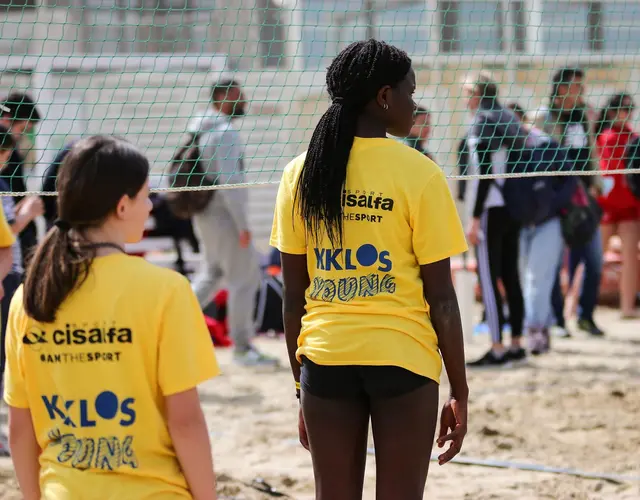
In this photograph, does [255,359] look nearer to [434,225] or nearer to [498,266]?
[498,266]

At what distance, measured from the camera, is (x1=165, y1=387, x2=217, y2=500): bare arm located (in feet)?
6.99

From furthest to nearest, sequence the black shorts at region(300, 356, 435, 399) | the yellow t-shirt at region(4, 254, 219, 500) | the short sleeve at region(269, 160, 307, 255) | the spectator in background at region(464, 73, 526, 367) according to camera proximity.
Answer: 1. the spectator in background at region(464, 73, 526, 367)
2. the short sleeve at region(269, 160, 307, 255)
3. the black shorts at region(300, 356, 435, 399)
4. the yellow t-shirt at region(4, 254, 219, 500)

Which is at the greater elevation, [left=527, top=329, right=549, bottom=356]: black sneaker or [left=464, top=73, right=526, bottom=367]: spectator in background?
[left=464, top=73, right=526, bottom=367]: spectator in background

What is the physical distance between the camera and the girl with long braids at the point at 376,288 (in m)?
2.64

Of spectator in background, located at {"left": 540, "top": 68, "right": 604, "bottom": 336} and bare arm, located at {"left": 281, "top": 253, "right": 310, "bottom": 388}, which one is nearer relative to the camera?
bare arm, located at {"left": 281, "top": 253, "right": 310, "bottom": 388}

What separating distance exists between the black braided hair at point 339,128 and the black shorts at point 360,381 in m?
0.33

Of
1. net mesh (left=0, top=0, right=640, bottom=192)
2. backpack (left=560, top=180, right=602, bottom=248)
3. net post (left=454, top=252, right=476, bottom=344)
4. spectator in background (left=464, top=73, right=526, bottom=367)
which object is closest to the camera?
spectator in background (left=464, top=73, right=526, bottom=367)

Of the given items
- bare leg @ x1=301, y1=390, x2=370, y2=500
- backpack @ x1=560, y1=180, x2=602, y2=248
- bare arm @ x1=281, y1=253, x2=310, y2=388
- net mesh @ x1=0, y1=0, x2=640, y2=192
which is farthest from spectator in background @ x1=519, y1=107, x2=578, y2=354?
bare leg @ x1=301, y1=390, x2=370, y2=500

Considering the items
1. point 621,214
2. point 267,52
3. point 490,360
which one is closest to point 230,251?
point 490,360

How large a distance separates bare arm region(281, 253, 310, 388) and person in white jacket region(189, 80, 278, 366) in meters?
4.25

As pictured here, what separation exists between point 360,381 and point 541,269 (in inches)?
212

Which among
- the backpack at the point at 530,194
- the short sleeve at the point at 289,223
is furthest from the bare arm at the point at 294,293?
the backpack at the point at 530,194

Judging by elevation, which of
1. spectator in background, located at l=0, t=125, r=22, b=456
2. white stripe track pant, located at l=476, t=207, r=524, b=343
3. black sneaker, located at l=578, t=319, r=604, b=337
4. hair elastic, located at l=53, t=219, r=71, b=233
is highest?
hair elastic, located at l=53, t=219, r=71, b=233

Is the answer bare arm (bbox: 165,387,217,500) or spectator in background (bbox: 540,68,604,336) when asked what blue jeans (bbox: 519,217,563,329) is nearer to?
spectator in background (bbox: 540,68,604,336)
